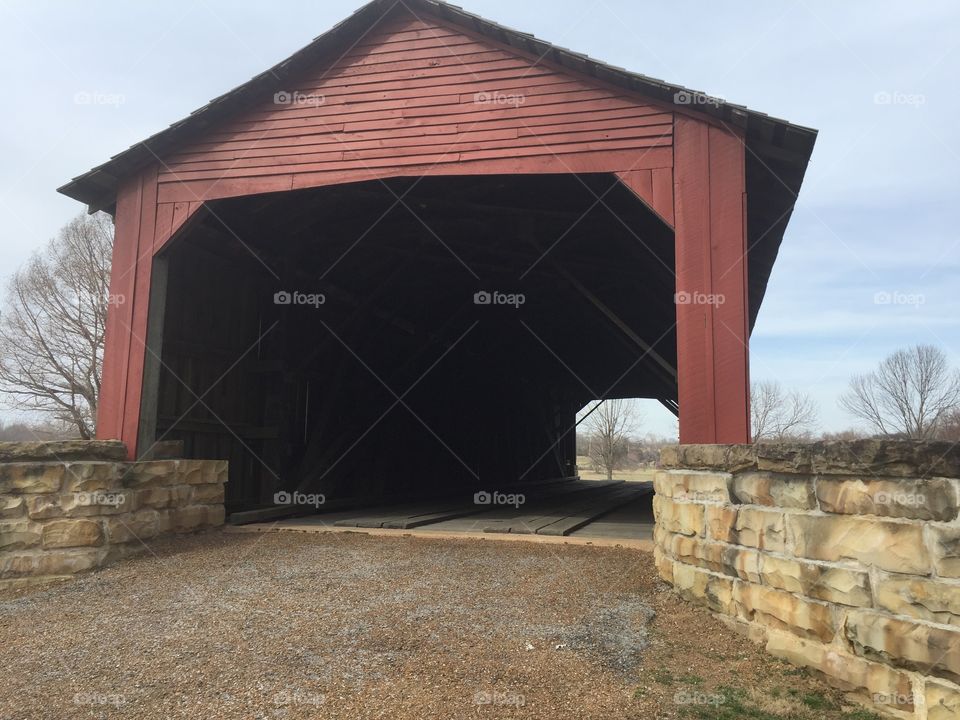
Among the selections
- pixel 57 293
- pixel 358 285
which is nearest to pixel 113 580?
pixel 358 285

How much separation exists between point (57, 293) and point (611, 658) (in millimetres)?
30389

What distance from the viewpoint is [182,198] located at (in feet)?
27.7

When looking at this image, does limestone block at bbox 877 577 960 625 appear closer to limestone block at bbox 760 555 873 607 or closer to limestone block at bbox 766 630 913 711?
limestone block at bbox 760 555 873 607

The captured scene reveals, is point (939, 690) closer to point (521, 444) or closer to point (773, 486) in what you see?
point (773, 486)

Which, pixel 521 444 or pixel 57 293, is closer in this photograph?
pixel 521 444

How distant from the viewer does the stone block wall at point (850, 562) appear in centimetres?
326
